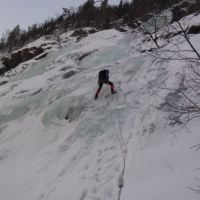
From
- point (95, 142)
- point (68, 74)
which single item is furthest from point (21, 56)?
point (95, 142)

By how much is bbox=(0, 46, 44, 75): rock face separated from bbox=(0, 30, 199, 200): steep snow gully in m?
16.8

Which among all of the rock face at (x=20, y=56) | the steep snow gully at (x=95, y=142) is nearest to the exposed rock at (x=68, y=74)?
the steep snow gully at (x=95, y=142)

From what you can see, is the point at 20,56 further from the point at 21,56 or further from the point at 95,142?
the point at 95,142

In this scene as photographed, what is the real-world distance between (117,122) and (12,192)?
3.45 m

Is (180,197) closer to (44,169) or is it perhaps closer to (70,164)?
(70,164)

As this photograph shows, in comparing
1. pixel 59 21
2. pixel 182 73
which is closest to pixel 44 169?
pixel 182 73

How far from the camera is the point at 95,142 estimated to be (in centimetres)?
900

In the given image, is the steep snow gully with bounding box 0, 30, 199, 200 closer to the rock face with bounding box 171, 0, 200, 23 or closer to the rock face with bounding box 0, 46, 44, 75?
the rock face with bounding box 171, 0, 200, 23

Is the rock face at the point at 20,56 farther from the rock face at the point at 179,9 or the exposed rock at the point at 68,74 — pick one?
the rock face at the point at 179,9

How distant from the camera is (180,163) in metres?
6.34

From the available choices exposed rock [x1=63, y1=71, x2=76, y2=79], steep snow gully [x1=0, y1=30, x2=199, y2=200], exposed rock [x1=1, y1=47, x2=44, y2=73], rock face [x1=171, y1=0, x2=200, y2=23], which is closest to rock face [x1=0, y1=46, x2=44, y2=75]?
exposed rock [x1=1, y1=47, x2=44, y2=73]

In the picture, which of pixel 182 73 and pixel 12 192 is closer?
pixel 12 192

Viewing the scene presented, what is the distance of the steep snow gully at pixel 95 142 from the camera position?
647 centimetres

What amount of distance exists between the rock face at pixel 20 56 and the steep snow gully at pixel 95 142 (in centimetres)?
1678
